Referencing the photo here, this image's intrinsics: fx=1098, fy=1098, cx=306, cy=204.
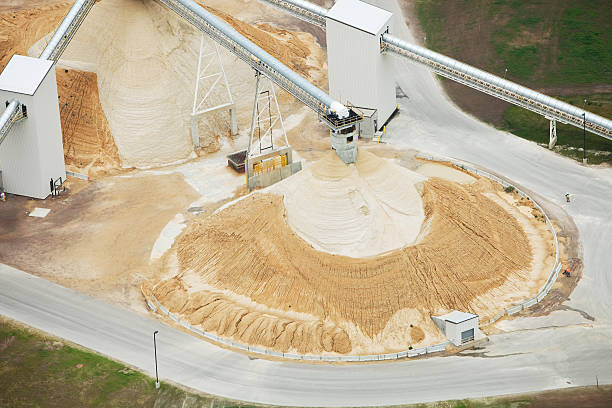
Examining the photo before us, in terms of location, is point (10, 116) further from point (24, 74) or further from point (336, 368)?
point (336, 368)

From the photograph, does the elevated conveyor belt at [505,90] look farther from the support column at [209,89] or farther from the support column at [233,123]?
the support column at [209,89]

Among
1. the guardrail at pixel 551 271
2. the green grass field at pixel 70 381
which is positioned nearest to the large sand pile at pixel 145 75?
the guardrail at pixel 551 271

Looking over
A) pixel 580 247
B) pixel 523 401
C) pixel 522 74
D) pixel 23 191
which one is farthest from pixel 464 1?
pixel 523 401

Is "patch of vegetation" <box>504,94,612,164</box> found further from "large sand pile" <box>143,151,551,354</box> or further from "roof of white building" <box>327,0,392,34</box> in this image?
"large sand pile" <box>143,151,551,354</box>

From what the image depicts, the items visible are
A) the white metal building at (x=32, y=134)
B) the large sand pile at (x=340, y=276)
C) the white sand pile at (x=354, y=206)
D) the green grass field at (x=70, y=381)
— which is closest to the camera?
the green grass field at (x=70, y=381)

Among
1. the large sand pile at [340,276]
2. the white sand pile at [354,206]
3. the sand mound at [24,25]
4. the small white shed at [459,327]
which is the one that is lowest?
the small white shed at [459,327]

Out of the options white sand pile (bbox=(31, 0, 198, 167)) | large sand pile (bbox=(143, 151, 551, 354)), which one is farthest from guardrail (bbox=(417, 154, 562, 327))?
white sand pile (bbox=(31, 0, 198, 167))

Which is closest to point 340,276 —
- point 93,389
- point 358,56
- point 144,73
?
point 93,389
